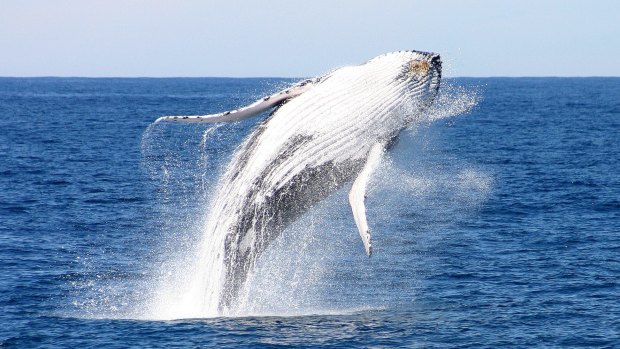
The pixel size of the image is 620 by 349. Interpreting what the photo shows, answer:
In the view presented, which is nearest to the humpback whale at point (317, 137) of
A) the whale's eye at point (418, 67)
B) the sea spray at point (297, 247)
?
the whale's eye at point (418, 67)

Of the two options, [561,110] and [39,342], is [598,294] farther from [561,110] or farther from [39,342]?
[561,110]

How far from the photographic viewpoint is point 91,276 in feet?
95.4

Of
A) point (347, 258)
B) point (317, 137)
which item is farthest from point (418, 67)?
point (347, 258)

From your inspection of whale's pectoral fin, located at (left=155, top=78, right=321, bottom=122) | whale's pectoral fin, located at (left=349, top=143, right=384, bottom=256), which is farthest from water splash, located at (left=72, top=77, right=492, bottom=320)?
whale's pectoral fin, located at (left=155, top=78, right=321, bottom=122)

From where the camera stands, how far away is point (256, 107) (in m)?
18.0

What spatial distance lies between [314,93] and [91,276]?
13.5 m

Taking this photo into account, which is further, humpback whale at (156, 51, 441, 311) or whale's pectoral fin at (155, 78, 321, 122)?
humpback whale at (156, 51, 441, 311)

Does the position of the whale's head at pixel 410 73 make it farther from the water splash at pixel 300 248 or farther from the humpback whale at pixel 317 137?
the water splash at pixel 300 248

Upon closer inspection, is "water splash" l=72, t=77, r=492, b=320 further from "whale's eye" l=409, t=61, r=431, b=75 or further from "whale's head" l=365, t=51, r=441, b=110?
"whale's eye" l=409, t=61, r=431, b=75

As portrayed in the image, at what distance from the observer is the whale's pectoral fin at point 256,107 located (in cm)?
1759

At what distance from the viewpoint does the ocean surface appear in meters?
21.5

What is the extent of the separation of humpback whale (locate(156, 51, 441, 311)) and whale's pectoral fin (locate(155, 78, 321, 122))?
23 millimetres

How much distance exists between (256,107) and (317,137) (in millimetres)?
1310

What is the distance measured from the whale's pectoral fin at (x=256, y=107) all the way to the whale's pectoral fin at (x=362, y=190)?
1.79 m
